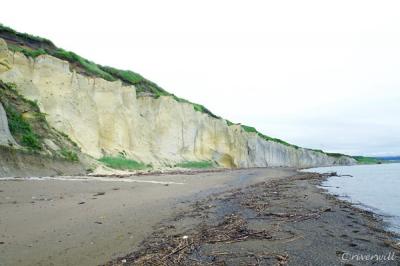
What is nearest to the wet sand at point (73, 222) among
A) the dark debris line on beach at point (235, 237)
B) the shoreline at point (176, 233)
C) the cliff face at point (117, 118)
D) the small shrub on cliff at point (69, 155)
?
the shoreline at point (176, 233)

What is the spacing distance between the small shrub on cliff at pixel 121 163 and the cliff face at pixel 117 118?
846mm

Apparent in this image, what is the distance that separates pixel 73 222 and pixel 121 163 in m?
17.5

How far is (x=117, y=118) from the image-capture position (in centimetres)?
2650

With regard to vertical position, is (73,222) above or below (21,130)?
below

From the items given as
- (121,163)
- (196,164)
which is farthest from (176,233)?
(196,164)

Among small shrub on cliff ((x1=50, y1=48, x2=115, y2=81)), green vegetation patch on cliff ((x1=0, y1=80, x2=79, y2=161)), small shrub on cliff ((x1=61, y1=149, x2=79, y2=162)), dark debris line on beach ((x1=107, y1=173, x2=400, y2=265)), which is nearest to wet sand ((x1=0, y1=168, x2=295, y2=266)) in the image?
dark debris line on beach ((x1=107, y1=173, x2=400, y2=265))

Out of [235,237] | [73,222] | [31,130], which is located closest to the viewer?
[235,237]

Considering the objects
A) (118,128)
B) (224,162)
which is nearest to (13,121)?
(118,128)

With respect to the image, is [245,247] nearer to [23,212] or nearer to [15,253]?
[15,253]

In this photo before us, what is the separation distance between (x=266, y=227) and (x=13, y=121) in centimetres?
1358

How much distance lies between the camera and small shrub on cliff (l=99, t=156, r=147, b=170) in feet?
70.5

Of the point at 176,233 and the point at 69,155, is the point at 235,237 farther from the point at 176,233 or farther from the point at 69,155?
the point at 69,155

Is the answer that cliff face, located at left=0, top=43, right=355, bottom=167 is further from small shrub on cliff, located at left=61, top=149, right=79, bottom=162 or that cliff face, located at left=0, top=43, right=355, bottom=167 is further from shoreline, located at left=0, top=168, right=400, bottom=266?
shoreline, located at left=0, top=168, right=400, bottom=266

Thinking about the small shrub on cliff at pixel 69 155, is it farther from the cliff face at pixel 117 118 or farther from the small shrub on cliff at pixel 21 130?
the cliff face at pixel 117 118
